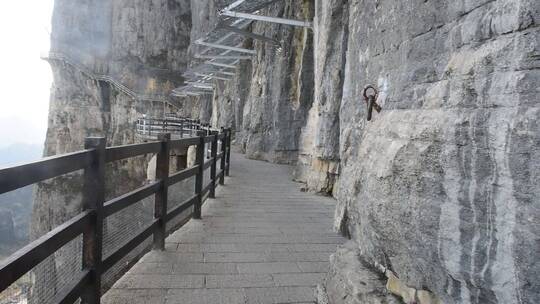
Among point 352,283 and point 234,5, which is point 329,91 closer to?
point 352,283

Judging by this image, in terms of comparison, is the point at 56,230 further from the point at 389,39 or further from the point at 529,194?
the point at 389,39

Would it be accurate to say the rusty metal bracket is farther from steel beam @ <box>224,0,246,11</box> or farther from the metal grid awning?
steel beam @ <box>224,0,246,11</box>

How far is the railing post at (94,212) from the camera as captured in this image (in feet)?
7.64

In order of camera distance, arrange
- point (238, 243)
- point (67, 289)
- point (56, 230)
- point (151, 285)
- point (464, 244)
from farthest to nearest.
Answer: point (238, 243)
point (151, 285)
point (67, 289)
point (56, 230)
point (464, 244)

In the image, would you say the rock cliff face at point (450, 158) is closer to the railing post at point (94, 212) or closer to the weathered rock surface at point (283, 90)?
the railing post at point (94, 212)

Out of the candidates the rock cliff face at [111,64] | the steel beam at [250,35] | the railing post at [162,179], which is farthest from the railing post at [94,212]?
the rock cliff face at [111,64]

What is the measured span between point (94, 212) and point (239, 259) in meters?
1.83

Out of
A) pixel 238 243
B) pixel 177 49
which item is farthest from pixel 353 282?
pixel 177 49

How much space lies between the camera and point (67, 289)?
2.19 m

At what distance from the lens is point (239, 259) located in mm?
3861

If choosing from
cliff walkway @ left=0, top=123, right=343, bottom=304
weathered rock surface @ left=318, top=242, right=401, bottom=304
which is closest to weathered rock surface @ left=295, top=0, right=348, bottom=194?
cliff walkway @ left=0, top=123, right=343, bottom=304

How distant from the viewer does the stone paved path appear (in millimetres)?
3055

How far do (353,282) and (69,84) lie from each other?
38370 mm

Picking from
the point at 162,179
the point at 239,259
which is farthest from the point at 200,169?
the point at 239,259
